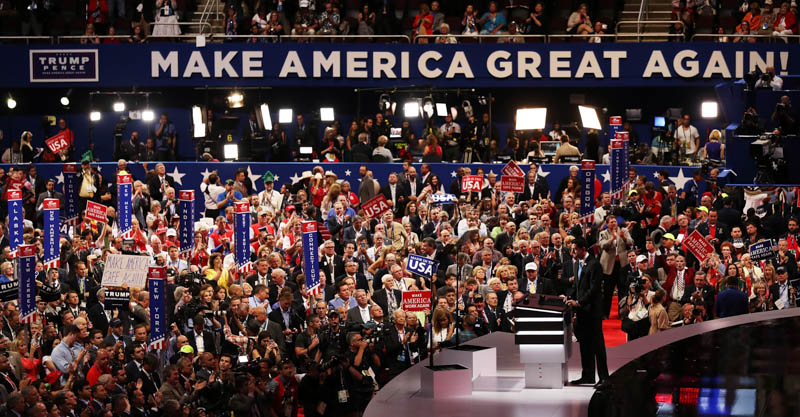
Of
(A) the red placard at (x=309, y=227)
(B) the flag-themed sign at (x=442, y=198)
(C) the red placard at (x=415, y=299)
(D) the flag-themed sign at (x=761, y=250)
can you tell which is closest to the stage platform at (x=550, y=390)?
(C) the red placard at (x=415, y=299)

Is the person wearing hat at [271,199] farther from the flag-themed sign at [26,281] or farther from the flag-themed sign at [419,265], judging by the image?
the flag-themed sign at [26,281]

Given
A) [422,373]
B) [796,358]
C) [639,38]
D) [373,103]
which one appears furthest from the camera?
[373,103]

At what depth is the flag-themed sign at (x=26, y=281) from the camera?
15219 mm

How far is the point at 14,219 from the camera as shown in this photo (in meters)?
18.3

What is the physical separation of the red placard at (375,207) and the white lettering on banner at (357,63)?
798 centimetres

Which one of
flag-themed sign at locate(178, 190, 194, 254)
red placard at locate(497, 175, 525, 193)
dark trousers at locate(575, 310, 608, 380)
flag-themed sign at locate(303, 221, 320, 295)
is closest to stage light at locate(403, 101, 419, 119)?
red placard at locate(497, 175, 525, 193)

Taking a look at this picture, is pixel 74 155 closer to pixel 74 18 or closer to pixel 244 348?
pixel 74 18

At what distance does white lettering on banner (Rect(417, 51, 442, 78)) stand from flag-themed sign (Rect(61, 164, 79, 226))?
797 cm

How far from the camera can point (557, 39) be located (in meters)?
28.6

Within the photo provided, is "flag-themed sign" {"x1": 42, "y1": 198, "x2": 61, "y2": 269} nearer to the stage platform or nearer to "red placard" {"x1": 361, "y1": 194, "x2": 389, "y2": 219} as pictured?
"red placard" {"x1": 361, "y1": 194, "x2": 389, "y2": 219}

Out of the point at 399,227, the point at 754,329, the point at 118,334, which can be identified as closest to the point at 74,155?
the point at 399,227

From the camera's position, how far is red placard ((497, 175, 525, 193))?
71.3ft

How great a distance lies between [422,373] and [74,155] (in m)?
19.9

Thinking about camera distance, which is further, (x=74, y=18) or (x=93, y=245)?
(x=74, y=18)
